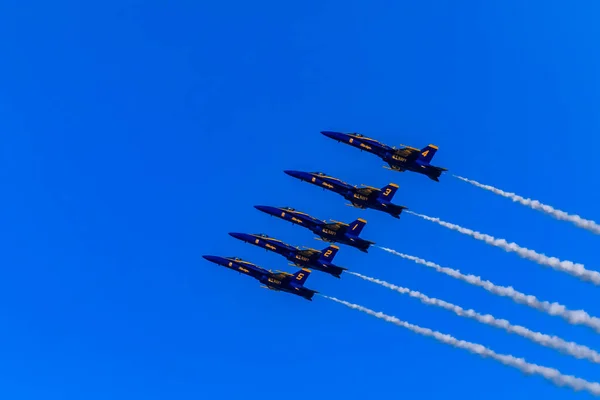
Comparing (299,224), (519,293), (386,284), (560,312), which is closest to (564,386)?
(560,312)

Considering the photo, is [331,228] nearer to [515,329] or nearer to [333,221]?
[333,221]

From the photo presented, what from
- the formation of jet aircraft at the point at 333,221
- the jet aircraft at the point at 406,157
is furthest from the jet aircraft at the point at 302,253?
the jet aircraft at the point at 406,157

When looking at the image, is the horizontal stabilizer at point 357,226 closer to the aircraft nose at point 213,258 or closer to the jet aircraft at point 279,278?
the jet aircraft at point 279,278

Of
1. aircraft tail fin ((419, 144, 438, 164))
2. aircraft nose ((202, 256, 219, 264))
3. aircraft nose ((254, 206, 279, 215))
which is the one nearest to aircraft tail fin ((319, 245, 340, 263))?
aircraft nose ((254, 206, 279, 215))

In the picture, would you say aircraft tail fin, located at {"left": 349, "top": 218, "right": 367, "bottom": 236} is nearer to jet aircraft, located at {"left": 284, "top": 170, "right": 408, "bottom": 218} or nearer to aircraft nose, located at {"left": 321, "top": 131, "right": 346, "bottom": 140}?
jet aircraft, located at {"left": 284, "top": 170, "right": 408, "bottom": 218}

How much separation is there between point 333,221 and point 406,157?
12.9 m

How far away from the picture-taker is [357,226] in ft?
504

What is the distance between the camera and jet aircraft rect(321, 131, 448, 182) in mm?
147875

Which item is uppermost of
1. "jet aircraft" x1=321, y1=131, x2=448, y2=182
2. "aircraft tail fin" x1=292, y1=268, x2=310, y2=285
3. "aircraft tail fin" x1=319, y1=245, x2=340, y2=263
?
"jet aircraft" x1=321, y1=131, x2=448, y2=182

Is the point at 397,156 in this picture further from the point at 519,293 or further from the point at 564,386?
the point at 564,386

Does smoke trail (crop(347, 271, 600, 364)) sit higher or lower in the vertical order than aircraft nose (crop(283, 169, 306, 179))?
lower

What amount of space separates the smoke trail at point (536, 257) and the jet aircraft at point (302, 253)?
12357mm

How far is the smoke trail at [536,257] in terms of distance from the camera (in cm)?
12288

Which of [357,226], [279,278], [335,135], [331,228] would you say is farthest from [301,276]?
[335,135]
